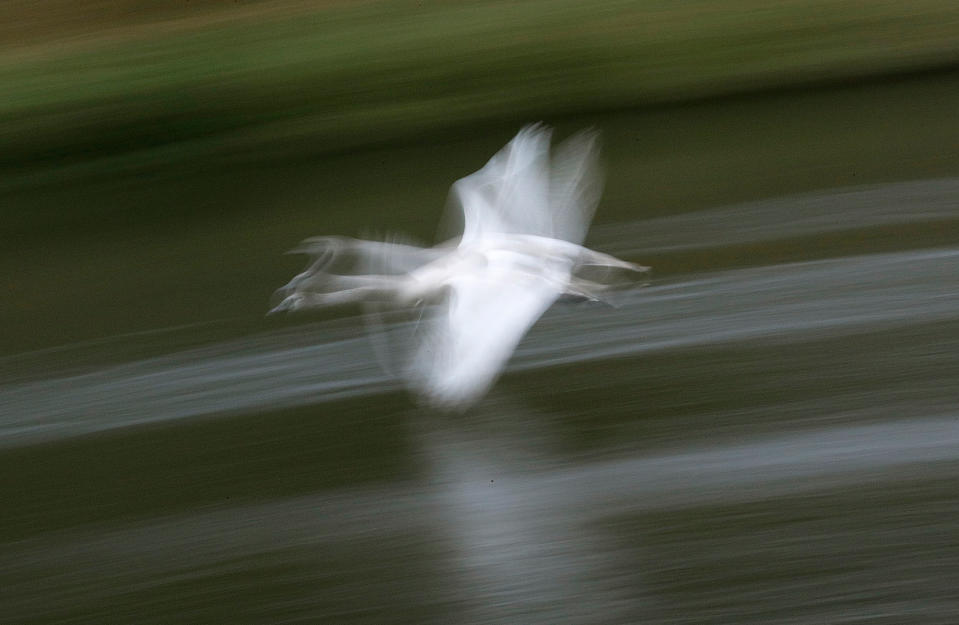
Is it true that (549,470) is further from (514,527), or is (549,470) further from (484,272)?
(484,272)

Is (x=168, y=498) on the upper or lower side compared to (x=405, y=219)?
lower

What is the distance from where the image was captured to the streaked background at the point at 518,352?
2.74 m

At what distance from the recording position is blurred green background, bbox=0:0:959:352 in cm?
511

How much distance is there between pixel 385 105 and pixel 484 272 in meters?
3.31

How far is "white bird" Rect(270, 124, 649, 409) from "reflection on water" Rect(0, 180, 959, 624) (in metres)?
0.26

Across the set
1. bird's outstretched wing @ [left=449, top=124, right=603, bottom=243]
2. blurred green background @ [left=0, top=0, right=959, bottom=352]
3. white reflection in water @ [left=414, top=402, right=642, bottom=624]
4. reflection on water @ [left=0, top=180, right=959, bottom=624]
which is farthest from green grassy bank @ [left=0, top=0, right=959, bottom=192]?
white reflection in water @ [left=414, top=402, right=642, bottom=624]

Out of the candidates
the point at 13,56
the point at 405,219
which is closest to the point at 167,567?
the point at 405,219

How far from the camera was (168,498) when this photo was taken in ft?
10.5

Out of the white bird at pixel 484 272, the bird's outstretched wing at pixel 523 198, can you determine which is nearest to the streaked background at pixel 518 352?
the white bird at pixel 484 272

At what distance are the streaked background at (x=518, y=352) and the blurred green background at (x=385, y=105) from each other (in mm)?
17

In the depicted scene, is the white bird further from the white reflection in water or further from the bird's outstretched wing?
the white reflection in water

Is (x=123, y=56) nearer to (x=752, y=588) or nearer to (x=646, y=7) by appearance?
(x=646, y=7)

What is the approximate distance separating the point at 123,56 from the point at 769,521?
4647mm

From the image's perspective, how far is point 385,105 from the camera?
6.09 metres
